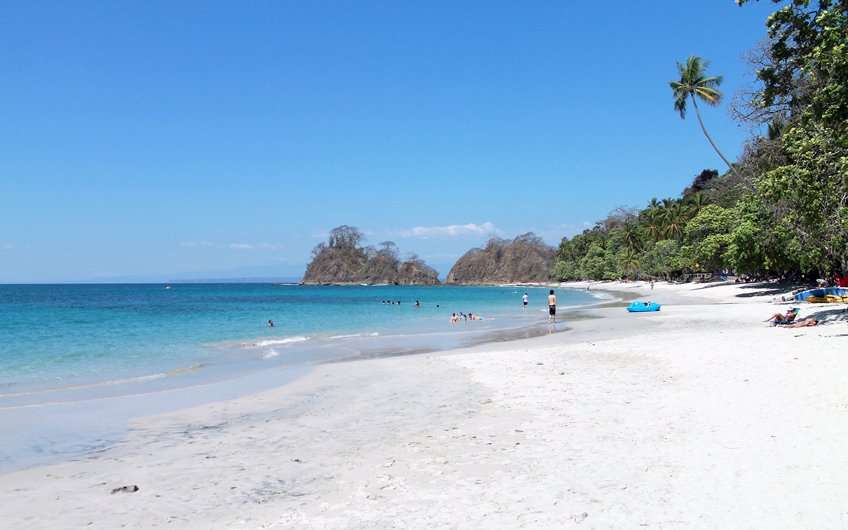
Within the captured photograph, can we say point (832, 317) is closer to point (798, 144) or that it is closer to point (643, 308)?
point (798, 144)

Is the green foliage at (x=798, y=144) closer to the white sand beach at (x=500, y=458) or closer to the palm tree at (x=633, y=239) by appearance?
the white sand beach at (x=500, y=458)

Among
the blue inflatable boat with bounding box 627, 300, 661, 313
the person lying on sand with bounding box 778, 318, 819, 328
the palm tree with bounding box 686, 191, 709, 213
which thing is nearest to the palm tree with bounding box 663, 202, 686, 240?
the palm tree with bounding box 686, 191, 709, 213

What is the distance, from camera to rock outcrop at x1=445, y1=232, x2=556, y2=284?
179500mm

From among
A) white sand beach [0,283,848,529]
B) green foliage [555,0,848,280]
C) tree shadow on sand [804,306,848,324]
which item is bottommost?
white sand beach [0,283,848,529]

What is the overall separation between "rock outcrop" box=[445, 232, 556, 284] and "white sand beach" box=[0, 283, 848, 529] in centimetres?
16156

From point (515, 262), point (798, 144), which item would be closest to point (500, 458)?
point (798, 144)

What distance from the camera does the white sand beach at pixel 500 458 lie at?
5820mm

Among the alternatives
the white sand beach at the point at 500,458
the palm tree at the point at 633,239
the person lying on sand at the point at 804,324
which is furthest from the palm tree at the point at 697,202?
the white sand beach at the point at 500,458

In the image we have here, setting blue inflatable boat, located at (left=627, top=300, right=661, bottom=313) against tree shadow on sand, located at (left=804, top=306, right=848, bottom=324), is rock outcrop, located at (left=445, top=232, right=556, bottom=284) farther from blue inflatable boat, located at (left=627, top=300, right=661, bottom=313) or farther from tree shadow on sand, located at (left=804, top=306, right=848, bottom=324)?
tree shadow on sand, located at (left=804, top=306, right=848, bottom=324)

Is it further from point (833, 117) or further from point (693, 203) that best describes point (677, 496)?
point (693, 203)

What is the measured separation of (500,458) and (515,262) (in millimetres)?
181452

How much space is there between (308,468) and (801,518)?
5536 millimetres

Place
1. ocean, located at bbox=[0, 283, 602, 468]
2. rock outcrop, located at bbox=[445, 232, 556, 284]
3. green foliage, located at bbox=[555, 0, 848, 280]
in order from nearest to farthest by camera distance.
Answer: ocean, located at bbox=[0, 283, 602, 468], green foliage, located at bbox=[555, 0, 848, 280], rock outcrop, located at bbox=[445, 232, 556, 284]

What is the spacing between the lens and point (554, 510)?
5770 mm
